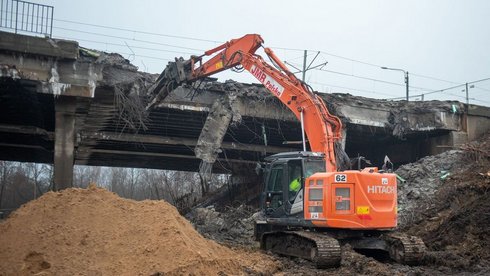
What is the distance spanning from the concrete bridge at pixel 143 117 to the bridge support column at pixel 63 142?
0.03 meters

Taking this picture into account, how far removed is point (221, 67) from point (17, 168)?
48.3 metres

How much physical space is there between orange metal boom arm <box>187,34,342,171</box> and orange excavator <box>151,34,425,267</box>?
0.07ft

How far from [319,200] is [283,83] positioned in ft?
11.9

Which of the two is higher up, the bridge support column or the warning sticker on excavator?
the bridge support column

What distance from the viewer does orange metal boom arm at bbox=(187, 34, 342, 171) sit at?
10.4 meters

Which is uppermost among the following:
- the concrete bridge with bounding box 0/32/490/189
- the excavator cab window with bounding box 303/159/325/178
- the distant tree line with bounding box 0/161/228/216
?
the concrete bridge with bounding box 0/32/490/189

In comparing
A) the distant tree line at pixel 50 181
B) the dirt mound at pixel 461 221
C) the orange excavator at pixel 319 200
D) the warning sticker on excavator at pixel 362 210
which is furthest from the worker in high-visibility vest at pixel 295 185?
the distant tree line at pixel 50 181

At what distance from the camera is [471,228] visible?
36.8 ft

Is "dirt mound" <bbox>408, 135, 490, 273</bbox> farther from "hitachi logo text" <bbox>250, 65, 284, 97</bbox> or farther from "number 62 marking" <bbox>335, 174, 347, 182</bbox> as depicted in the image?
"hitachi logo text" <bbox>250, 65, 284, 97</bbox>

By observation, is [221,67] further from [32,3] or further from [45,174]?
[45,174]

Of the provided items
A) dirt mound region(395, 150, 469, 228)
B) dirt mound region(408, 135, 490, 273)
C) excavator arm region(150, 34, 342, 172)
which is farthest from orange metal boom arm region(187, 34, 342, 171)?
dirt mound region(395, 150, 469, 228)

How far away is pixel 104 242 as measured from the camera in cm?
787

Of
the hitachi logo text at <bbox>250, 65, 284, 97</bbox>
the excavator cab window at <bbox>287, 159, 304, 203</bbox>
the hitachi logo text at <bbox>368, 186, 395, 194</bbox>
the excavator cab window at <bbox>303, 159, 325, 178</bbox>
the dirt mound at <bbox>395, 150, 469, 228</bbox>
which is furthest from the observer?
the dirt mound at <bbox>395, 150, 469, 228</bbox>

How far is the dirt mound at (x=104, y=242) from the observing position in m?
7.27
